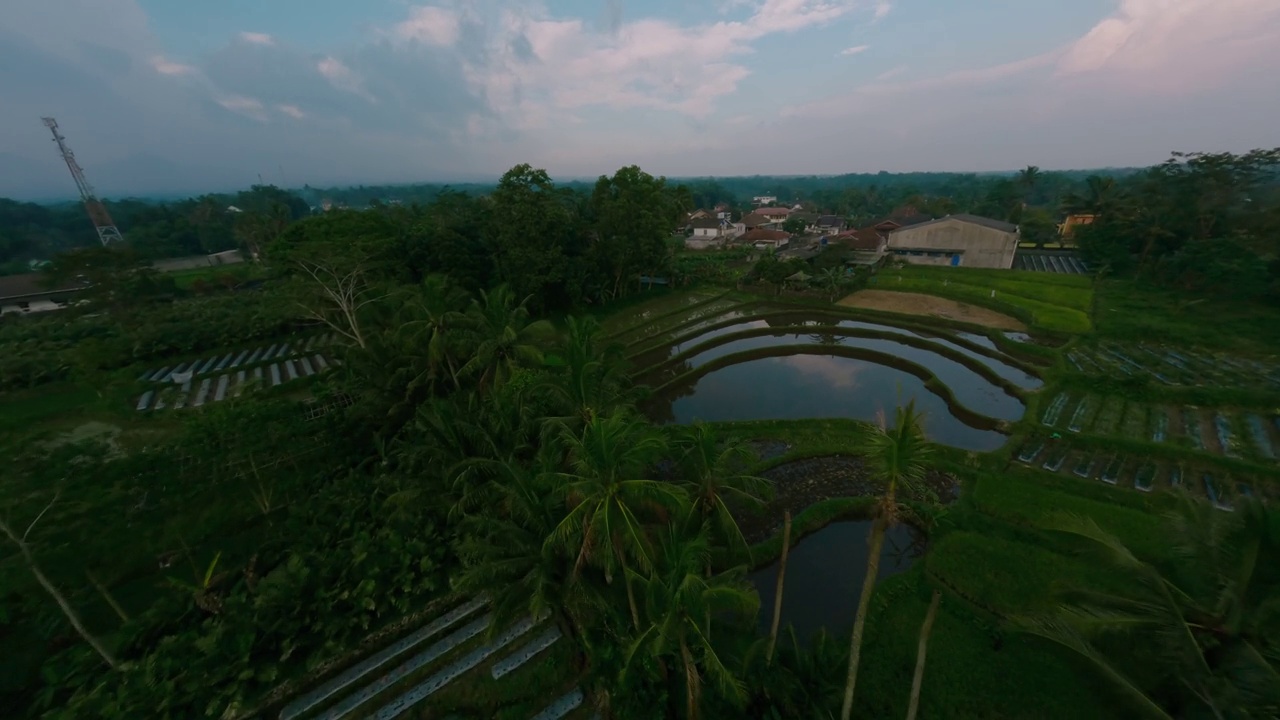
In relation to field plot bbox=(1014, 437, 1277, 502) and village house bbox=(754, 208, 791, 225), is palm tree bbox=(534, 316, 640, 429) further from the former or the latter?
village house bbox=(754, 208, 791, 225)

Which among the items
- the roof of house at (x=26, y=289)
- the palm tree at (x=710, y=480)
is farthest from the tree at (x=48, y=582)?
the roof of house at (x=26, y=289)

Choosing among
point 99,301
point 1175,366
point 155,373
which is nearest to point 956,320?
point 1175,366

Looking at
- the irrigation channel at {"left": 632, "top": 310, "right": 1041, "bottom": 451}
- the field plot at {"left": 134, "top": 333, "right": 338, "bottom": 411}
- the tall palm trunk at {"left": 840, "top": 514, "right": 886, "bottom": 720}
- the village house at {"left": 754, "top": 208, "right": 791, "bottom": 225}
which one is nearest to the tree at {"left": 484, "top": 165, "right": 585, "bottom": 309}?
the irrigation channel at {"left": 632, "top": 310, "right": 1041, "bottom": 451}

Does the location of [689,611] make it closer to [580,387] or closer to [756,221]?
[580,387]

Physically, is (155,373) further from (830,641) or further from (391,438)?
(830,641)

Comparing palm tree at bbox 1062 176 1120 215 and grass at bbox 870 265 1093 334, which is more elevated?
palm tree at bbox 1062 176 1120 215
